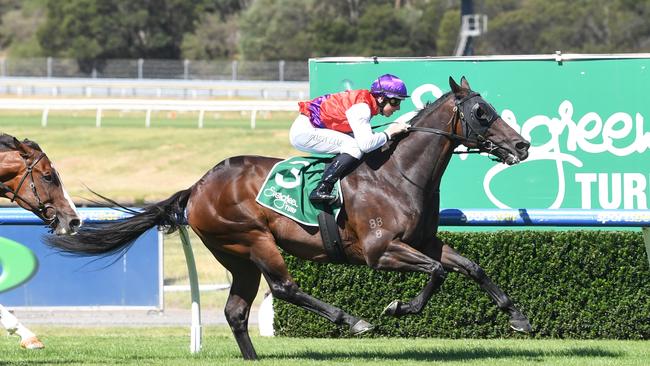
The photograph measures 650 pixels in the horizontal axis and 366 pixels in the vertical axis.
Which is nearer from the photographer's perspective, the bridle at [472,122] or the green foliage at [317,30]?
the bridle at [472,122]

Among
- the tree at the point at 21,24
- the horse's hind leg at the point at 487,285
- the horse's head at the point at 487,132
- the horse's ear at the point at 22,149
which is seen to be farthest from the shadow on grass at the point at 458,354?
the tree at the point at 21,24

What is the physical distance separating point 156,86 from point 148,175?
15.8 meters

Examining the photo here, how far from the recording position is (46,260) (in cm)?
1043

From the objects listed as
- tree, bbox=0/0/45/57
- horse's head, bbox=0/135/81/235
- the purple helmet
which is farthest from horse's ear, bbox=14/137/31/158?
tree, bbox=0/0/45/57

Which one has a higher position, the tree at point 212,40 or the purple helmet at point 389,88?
the purple helmet at point 389,88

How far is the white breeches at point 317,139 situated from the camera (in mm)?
7324

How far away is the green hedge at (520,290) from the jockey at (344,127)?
1.72 metres

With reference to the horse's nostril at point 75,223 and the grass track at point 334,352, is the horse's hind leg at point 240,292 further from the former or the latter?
the horse's nostril at point 75,223

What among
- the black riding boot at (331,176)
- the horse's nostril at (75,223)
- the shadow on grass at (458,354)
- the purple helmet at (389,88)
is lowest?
the shadow on grass at (458,354)

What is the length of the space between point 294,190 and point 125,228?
122 cm

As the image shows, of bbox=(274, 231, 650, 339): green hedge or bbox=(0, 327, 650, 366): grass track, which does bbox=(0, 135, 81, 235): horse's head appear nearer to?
bbox=(0, 327, 650, 366): grass track

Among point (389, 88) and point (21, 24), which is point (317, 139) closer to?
point (389, 88)

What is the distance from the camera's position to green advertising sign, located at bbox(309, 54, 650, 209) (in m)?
9.45

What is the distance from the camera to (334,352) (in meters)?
7.71
